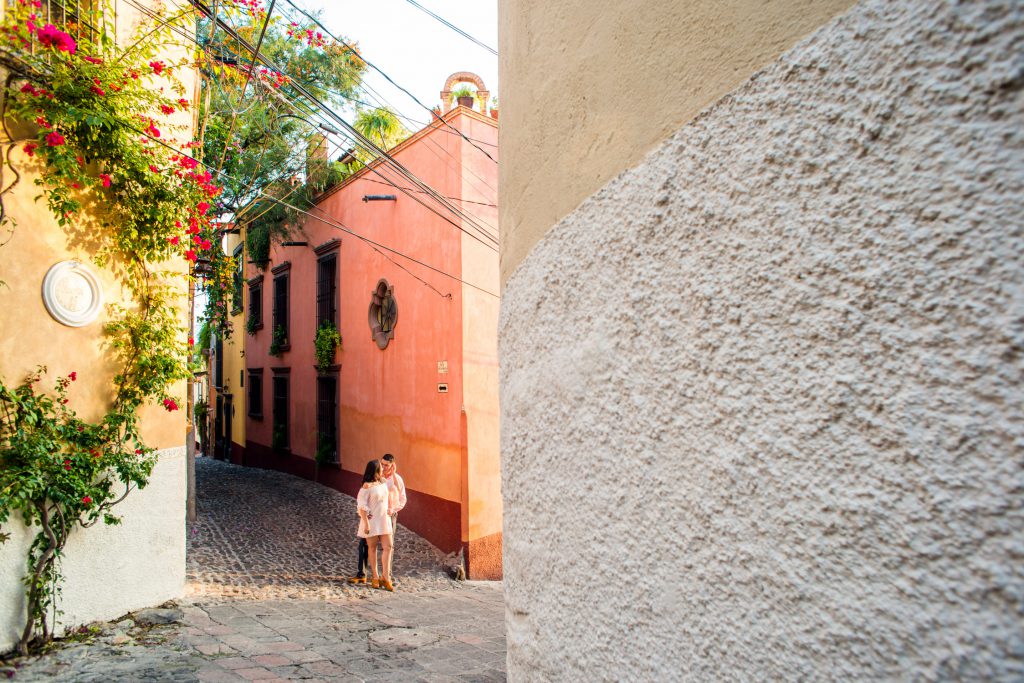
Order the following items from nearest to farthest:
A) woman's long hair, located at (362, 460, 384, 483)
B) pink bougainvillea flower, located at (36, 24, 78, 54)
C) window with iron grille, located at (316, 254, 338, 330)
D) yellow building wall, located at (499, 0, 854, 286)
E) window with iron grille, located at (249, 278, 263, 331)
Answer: yellow building wall, located at (499, 0, 854, 286)
pink bougainvillea flower, located at (36, 24, 78, 54)
woman's long hair, located at (362, 460, 384, 483)
window with iron grille, located at (316, 254, 338, 330)
window with iron grille, located at (249, 278, 263, 331)

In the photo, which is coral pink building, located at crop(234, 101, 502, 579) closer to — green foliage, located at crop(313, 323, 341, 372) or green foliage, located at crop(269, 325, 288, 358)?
green foliage, located at crop(313, 323, 341, 372)

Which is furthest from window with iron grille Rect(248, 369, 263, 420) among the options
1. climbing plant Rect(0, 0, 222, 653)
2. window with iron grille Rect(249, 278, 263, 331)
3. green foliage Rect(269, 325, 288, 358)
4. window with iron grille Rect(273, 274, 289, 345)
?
climbing plant Rect(0, 0, 222, 653)

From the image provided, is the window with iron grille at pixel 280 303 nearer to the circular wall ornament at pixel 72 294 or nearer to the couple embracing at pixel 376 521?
the couple embracing at pixel 376 521

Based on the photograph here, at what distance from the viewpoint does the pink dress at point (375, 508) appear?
8484 mm

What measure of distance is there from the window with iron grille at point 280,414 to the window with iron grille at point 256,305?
8.54 ft

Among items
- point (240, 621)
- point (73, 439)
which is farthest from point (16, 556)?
point (240, 621)

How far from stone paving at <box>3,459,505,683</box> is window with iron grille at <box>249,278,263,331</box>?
862 centimetres

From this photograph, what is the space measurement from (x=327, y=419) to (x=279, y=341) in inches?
147

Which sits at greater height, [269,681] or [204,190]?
[204,190]

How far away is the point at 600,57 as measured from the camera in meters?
1.39

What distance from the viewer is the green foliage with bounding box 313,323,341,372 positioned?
559 inches

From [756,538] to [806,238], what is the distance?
1.39 ft

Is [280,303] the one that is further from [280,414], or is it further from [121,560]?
[121,560]

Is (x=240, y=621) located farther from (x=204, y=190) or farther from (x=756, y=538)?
(x=756, y=538)
